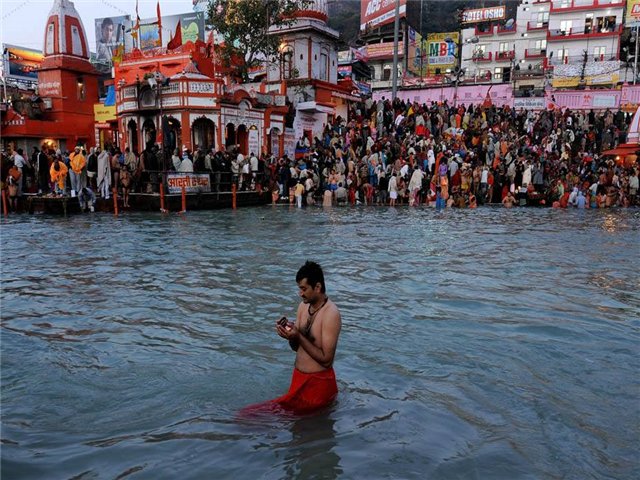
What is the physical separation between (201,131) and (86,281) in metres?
18.6

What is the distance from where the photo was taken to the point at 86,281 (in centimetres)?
1039

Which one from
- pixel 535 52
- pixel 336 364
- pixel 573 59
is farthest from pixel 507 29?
pixel 336 364

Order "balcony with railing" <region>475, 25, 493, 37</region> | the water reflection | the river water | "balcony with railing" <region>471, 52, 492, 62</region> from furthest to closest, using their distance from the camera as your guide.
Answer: "balcony with railing" <region>475, 25, 493, 37</region>, "balcony with railing" <region>471, 52, 492, 62</region>, the river water, the water reflection

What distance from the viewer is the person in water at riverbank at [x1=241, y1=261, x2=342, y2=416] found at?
191 inches

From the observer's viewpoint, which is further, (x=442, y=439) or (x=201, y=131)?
(x=201, y=131)

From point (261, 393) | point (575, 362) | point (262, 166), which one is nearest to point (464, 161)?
point (262, 166)

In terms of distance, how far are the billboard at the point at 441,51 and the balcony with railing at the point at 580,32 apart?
46.2 feet

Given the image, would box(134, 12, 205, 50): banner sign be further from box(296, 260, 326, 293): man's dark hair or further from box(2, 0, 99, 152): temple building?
box(296, 260, 326, 293): man's dark hair

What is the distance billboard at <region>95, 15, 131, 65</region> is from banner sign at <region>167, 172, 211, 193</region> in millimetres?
51634

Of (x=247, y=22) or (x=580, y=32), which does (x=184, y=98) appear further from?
(x=580, y=32)

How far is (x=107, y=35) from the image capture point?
227 feet

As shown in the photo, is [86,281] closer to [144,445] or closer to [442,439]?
[144,445]

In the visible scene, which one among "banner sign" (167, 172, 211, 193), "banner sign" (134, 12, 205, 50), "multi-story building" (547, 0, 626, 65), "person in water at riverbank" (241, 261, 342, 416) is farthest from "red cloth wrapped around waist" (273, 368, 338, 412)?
"multi-story building" (547, 0, 626, 65)

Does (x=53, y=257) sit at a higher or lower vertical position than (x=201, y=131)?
lower
